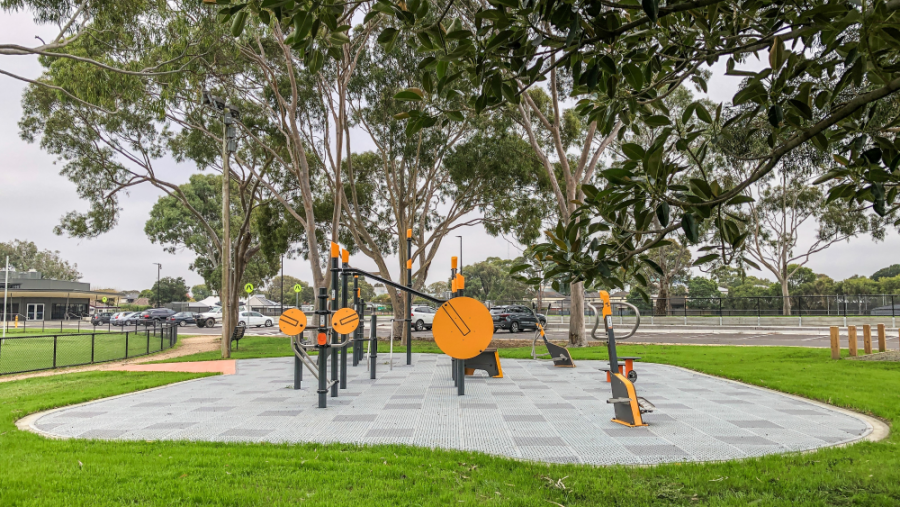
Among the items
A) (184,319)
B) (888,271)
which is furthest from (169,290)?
(888,271)

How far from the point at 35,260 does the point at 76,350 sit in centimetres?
7199

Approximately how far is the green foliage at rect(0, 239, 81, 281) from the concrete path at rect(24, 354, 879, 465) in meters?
81.5

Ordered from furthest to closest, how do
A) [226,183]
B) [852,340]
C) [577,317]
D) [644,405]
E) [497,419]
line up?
[577,317]
[226,183]
[852,340]
[644,405]
[497,419]

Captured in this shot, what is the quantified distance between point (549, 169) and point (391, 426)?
1265 centimetres

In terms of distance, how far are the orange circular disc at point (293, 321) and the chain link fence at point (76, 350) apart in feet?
25.4

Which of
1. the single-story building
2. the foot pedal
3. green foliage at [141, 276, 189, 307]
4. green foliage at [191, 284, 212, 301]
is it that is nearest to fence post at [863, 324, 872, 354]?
the foot pedal

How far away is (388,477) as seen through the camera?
4.00 m

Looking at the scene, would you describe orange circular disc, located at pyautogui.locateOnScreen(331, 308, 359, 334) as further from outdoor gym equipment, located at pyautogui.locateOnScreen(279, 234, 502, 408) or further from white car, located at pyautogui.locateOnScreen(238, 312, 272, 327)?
white car, located at pyautogui.locateOnScreen(238, 312, 272, 327)

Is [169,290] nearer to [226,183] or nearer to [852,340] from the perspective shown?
[226,183]

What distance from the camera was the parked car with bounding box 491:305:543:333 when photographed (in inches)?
1111

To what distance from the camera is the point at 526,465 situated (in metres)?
4.33

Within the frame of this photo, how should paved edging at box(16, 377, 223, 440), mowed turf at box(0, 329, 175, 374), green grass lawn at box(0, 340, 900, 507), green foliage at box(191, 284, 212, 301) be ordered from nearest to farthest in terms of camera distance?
green grass lawn at box(0, 340, 900, 507), paved edging at box(16, 377, 223, 440), mowed turf at box(0, 329, 175, 374), green foliage at box(191, 284, 212, 301)

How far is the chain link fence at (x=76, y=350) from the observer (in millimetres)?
13830

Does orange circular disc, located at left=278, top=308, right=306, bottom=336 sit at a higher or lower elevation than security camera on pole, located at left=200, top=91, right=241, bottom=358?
lower
